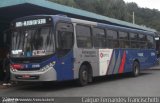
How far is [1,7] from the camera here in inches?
683

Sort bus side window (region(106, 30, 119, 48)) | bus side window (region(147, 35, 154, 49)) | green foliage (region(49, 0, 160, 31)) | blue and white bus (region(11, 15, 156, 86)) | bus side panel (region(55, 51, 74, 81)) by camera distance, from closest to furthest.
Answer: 1. blue and white bus (region(11, 15, 156, 86))
2. bus side panel (region(55, 51, 74, 81))
3. bus side window (region(106, 30, 119, 48))
4. bus side window (region(147, 35, 154, 49))
5. green foliage (region(49, 0, 160, 31))

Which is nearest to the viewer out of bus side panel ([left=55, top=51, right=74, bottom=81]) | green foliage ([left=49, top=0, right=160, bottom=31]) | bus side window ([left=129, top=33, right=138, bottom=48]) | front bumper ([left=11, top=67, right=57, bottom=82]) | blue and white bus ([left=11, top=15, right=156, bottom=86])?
front bumper ([left=11, top=67, right=57, bottom=82])

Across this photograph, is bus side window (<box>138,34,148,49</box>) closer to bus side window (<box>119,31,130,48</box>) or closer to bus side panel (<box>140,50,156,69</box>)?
bus side panel (<box>140,50,156,69</box>)

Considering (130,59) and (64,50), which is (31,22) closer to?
(64,50)

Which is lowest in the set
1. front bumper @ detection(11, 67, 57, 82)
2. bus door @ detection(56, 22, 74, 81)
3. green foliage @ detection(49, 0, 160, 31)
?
front bumper @ detection(11, 67, 57, 82)

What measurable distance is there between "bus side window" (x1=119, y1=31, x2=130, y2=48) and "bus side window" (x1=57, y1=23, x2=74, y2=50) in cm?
552

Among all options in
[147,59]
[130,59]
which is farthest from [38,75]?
[147,59]

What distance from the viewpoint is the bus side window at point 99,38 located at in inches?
687

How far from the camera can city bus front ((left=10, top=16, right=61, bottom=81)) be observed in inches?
553

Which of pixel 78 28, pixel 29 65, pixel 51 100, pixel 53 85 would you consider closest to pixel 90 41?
pixel 78 28

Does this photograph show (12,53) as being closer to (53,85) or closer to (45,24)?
(45,24)

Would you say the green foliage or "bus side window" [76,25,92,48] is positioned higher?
the green foliage

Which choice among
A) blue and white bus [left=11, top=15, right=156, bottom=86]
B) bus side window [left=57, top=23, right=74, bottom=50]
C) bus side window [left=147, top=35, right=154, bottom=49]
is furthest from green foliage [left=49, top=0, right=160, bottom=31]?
bus side window [left=57, top=23, right=74, bottom=50]

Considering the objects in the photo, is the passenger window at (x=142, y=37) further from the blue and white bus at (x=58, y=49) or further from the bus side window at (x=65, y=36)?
the bus side window at (x=65, y=36)
